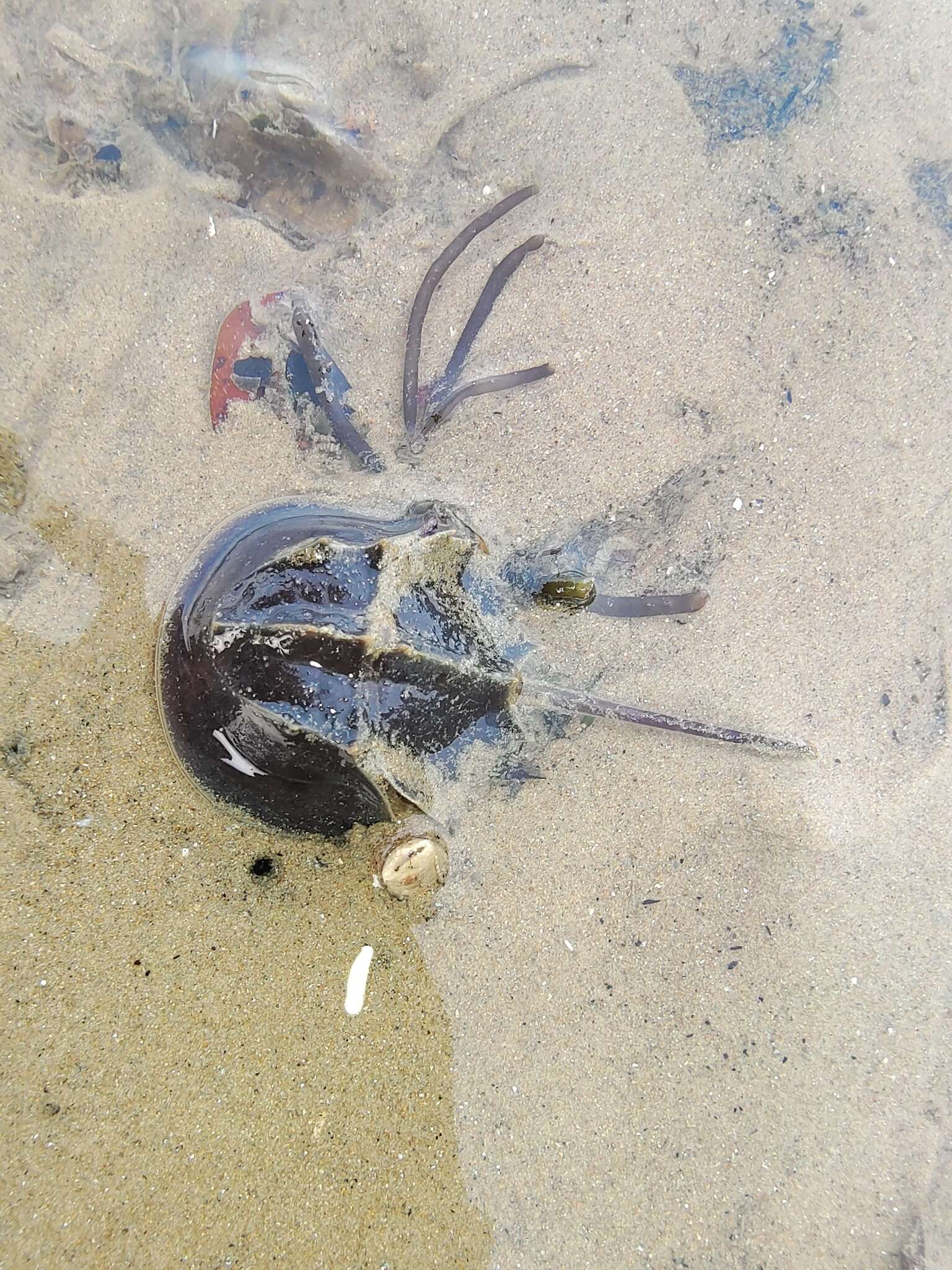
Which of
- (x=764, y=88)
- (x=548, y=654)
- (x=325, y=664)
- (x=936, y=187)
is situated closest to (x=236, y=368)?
(x=325, y=664)

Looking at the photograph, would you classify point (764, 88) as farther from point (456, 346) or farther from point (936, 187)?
point (456, 346)

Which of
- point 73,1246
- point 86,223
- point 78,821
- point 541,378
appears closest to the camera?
point 73,1246

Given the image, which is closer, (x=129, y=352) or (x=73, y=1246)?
(x=73, y=1246)

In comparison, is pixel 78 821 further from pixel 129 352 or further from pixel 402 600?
pixel 129 352

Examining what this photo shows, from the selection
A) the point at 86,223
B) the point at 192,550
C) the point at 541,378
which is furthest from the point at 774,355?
the point at 86,223

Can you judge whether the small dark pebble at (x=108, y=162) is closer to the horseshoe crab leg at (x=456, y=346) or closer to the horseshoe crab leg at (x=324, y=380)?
the horseshoe crab leg at (x=324, y=380)
